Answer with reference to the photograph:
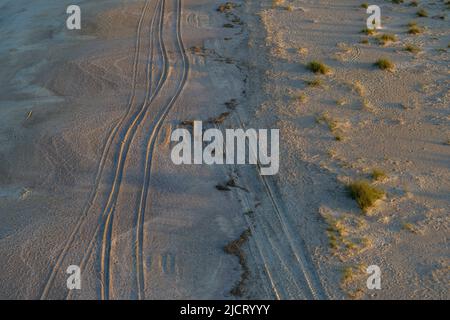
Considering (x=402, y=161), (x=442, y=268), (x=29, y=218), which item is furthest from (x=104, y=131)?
(x=442, y=268)

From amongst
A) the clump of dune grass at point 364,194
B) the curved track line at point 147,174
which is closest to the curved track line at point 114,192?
the curved track line at point 147,174

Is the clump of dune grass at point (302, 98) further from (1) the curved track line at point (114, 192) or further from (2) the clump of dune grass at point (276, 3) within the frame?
(2) the clump of dune grass at point (276, 3)

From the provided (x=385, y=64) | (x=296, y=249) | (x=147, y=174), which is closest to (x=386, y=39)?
(x=385, y=64)

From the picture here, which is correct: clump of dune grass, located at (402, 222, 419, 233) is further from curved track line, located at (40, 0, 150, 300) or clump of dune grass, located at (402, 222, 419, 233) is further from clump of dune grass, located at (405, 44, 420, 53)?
clump of dune grass, located at (405, 44, 420, 53)

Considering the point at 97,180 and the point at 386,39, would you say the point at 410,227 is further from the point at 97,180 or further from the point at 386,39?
the point at 386,39

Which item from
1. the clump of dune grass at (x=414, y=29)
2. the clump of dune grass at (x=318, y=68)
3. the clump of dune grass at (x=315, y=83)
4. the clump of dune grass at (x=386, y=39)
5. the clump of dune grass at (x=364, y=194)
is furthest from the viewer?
the clump of dune grass at (x=414, y=29)
